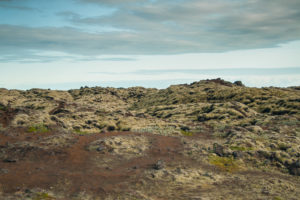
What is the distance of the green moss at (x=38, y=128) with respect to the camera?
4012 cm

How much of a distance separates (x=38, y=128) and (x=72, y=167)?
17343 mm

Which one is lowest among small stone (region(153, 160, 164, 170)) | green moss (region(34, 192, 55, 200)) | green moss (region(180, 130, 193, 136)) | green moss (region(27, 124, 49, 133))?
green moss (region(34, 192, 55, 200))

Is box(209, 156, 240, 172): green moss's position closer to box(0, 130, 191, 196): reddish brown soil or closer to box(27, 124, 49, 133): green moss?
box(0, 130, 191, 196): reddish brown soil

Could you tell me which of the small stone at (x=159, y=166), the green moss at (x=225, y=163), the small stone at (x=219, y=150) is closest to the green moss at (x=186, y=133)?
the small stone at (x=219, y=150)

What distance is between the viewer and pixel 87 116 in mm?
58000

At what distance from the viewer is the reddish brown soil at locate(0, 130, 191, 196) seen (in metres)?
22.0

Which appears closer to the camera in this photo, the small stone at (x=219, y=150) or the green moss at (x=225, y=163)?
the green moss at (x=225, y=163)

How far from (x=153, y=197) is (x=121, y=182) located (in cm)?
393

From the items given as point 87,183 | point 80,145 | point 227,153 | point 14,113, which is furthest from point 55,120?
point 227,153

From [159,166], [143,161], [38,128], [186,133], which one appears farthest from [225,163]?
[38,128]

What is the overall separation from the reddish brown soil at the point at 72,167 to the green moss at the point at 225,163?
367 centimetres

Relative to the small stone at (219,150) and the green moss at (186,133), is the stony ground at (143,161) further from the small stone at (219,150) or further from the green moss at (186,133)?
the green moss at (186,133)

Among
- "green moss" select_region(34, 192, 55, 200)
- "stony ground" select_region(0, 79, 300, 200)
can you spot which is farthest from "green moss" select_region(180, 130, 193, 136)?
"green moss" select_region(34, 192, 55, 200)

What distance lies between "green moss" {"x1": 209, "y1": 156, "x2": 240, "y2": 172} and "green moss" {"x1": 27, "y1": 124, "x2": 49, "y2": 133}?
2641cm
